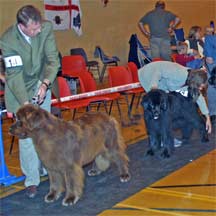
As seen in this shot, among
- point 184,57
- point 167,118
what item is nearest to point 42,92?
point 167,118

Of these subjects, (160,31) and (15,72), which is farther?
(160,31)

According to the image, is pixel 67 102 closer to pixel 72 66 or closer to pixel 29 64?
pixel 29 64

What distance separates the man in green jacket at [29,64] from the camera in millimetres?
3824

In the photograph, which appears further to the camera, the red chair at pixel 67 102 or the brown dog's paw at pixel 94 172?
the red chair at pixel 67 102

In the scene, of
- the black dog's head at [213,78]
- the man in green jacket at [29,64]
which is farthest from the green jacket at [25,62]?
the black dog's head at [213,78]

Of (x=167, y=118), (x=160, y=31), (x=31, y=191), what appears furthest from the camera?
(x=160, y=31)

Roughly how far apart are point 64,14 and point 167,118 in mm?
7083

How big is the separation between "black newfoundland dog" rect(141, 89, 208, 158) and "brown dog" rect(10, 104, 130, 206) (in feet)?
3.03

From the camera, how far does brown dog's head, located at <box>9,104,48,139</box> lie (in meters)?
3.74

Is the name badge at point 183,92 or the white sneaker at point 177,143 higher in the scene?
the name badge at point 183,92

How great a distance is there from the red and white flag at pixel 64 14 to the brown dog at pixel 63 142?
7454 millimetres

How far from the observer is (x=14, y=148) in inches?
233

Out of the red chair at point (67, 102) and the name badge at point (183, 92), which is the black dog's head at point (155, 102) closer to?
the name badge at point (183, 92)

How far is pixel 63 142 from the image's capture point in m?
3.87
